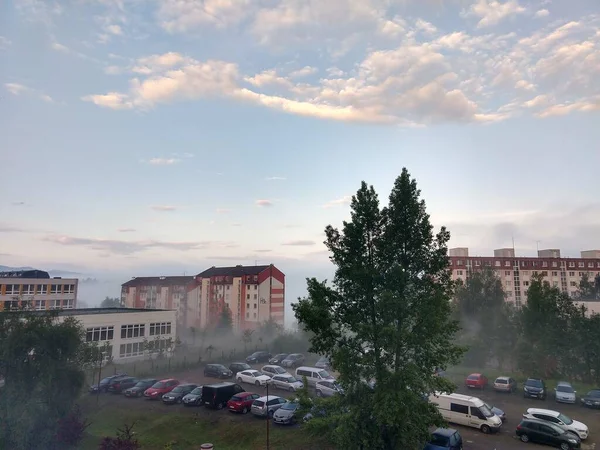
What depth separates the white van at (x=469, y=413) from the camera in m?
27.0

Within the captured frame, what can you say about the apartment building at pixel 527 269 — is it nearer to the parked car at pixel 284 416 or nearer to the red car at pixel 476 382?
the red car at pixel 476 382

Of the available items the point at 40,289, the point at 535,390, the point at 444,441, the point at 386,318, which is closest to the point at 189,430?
the point at 444,441

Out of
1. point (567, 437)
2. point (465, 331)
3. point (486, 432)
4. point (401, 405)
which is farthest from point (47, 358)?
point (465, 331)

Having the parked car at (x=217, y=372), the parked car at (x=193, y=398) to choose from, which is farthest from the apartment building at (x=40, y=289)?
the parked car at (x=193, y=398)

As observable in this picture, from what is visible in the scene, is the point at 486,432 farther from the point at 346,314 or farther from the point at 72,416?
the point at 72,416

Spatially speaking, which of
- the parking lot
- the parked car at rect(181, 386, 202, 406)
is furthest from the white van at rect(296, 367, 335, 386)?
the parked car at rect(181, 386, 202, 406)

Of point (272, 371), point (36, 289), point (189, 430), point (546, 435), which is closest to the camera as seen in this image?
point (546, 435)

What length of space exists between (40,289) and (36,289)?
84 cm

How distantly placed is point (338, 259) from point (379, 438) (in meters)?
8.84

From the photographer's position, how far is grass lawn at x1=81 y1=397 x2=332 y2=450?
1039 inches

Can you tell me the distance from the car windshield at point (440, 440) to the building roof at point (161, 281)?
94.8m

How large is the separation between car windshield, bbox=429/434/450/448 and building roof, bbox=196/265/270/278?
258ft

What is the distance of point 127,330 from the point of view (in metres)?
58.6

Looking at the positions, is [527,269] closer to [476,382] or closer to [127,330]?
[476,382]
